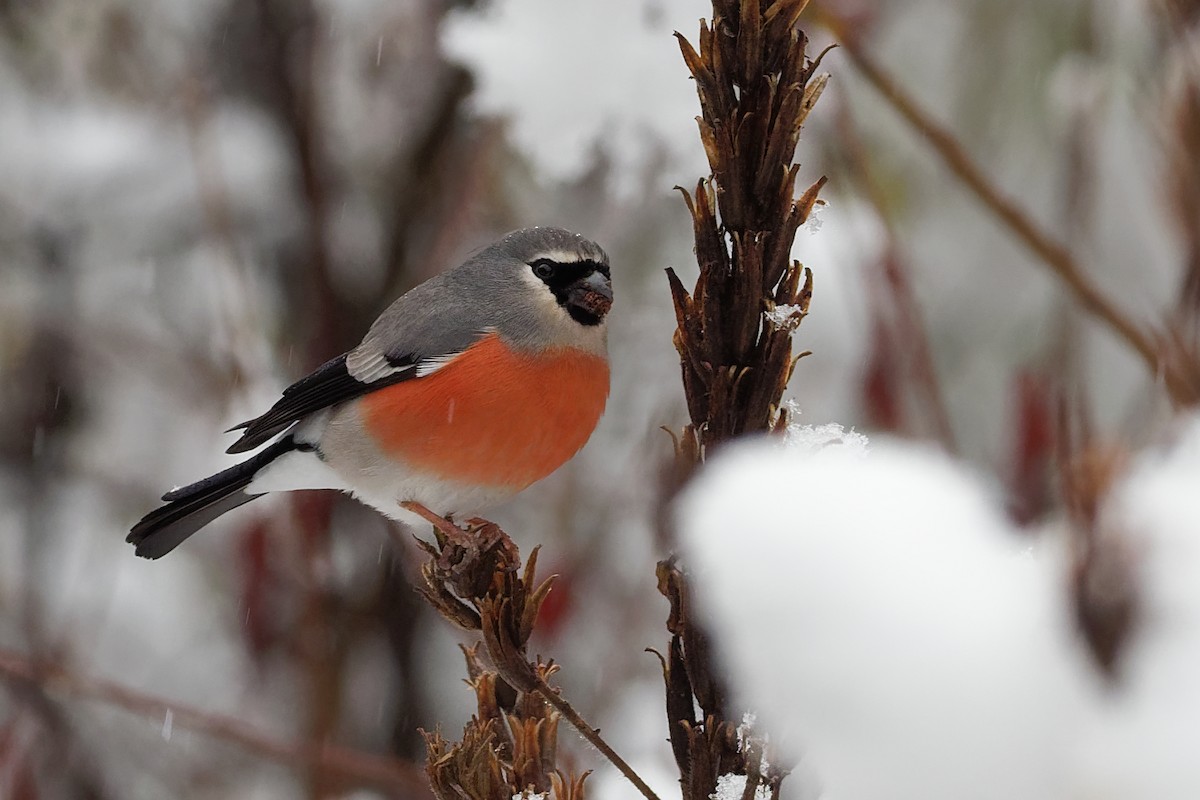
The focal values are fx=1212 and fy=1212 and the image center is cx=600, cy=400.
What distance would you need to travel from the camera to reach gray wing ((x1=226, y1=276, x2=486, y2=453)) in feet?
7.87

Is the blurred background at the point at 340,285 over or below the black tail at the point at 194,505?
over

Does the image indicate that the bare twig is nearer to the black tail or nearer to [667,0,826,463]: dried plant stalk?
[667,0,826,463]: dried plant stalk

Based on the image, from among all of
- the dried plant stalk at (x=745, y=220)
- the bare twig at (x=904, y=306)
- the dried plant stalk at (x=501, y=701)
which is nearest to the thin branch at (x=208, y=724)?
the dried plant stalk at (x=501, y=701)

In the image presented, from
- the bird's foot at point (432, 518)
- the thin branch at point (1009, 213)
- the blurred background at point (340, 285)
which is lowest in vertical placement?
the bird's foot at point (432, 518)

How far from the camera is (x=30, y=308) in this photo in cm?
486

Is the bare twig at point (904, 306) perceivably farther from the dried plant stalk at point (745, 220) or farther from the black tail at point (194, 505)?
the black tail at point (194, 505)

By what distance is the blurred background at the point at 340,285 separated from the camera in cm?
358

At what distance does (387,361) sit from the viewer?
2.45m

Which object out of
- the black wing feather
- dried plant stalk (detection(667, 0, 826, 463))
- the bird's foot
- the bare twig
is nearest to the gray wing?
the black wing feather

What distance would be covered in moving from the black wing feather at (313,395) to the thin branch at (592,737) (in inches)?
43.1

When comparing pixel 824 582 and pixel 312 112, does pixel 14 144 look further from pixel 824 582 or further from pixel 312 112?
pixel 824 582

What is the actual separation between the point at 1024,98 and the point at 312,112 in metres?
3.37

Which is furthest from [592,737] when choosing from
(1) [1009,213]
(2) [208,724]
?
(2) [208,724]

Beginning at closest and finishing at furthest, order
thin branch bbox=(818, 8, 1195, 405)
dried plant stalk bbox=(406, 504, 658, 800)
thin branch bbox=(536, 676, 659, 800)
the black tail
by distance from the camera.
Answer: thin branch bbox=(536, 676, 659, 800)
dried plant stalk bbox=(406, 504, 658, 800)
thin branch bbox=(818, 8, 1195, 405)
the black tail
